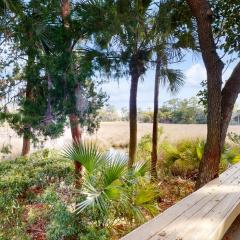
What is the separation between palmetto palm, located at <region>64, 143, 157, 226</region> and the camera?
10.9 feet

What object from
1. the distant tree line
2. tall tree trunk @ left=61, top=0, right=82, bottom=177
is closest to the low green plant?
tall tree trunk @ left=61, top=0, right=82, bottom=177

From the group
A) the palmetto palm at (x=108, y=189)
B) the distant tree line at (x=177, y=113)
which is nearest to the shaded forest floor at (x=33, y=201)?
the palmetto palm at (x=108, y=189)

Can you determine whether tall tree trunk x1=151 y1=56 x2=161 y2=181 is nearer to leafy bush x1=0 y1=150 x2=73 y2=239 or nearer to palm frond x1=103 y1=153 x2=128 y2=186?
leafy bush x1=0 y1=150 x2=73 y2=239

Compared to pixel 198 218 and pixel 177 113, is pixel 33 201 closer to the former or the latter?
pixel 198 218

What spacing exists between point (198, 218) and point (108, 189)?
1396mm

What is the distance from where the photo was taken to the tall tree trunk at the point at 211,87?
4098 mm

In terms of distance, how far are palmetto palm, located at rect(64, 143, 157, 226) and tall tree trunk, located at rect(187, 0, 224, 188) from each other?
36.4 inches

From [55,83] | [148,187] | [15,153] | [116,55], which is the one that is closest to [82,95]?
[55,83]

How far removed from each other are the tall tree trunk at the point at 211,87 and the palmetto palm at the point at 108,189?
925 mm

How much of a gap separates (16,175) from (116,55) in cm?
298

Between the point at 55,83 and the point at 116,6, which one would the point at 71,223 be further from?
the point at 116,6

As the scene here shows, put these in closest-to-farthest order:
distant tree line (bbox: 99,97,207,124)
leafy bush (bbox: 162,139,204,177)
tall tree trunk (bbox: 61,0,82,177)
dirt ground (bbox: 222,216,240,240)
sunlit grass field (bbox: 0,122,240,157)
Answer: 1. dirt ground (bbox: 222,216,240,240)
2. tall tree trunk (bbox: 61,0,82,177)
3. sunlit grass field (bbox: 0,122,240,157)
4. leafy bush (bbox: 162,139,204,177)
5. distant tree line (bbox: 99,97,207,124)

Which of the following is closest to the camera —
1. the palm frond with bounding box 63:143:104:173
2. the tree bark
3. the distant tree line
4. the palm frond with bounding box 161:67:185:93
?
the palm frond with bounding box 63:143:104:173

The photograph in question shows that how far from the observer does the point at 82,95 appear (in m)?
5.43
